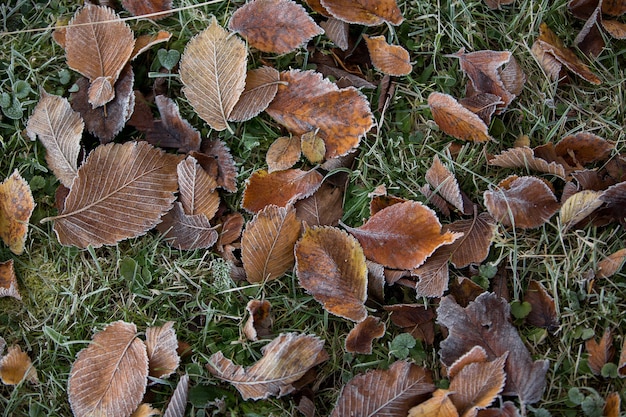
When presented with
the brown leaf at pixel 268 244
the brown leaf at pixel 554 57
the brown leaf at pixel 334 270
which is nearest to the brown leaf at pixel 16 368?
the brown leaf at pixel 268 244

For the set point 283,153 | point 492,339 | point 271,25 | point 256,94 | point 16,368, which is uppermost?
point 271,25

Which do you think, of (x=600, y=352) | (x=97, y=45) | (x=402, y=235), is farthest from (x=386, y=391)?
(x=97, y=45)

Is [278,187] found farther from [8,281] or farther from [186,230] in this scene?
[8,281]

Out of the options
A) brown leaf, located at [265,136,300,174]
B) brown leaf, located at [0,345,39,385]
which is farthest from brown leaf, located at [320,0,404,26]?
brown leaf, located at [0,345,39,385]

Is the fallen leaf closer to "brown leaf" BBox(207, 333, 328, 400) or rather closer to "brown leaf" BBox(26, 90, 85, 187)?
"brown leaf" BBox(207, 333, 328, 400)

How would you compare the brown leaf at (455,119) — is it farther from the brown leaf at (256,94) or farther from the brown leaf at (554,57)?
the brown leaf at (256,94)

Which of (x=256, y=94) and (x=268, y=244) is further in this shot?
(x=256, y=94)
